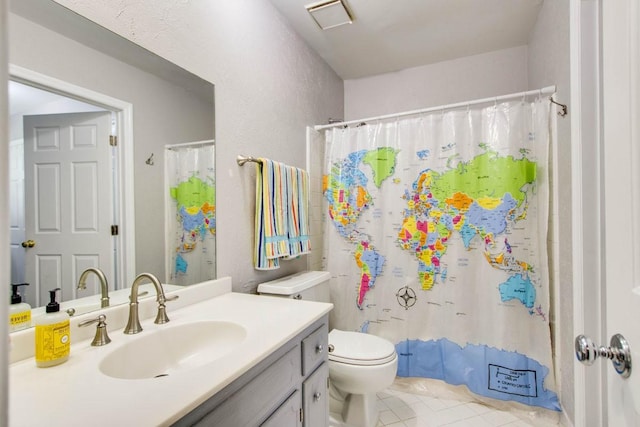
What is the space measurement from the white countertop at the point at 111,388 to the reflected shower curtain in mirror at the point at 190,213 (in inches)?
14.3

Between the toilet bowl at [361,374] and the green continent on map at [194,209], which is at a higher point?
the green continent on map at [194,209]

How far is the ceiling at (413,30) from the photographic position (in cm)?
190

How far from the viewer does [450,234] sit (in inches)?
74.7

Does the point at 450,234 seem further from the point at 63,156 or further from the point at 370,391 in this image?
the point at 63,156

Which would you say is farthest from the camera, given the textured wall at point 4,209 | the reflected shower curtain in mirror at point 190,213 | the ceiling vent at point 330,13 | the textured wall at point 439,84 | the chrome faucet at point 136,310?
the textured wall at point 439,84

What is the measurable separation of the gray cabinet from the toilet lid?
32 cm

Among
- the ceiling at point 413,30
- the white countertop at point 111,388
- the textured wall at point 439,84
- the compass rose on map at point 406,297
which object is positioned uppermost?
the ceiling at point 413,30

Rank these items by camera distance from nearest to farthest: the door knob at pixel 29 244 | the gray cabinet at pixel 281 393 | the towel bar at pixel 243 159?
1. the gray cabinet at pixel 281 393
2. the door knob at pixel 29 244
3. the towel bar at pixel 243 159

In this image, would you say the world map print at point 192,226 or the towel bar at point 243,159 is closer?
the world map print at point 192,226

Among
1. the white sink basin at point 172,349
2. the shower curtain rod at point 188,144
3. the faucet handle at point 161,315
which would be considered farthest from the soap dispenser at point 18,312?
the shower curtain rod at point 188,144

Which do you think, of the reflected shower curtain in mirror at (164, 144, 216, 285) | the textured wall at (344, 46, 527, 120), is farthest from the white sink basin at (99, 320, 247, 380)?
the textured wall at (344, 46, 527, 120)

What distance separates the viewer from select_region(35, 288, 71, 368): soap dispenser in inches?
29.3

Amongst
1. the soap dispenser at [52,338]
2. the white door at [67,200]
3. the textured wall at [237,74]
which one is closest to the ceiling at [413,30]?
the textured wall at [237,74]

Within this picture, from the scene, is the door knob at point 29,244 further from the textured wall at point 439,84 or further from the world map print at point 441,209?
the textured wall at point 439,84
